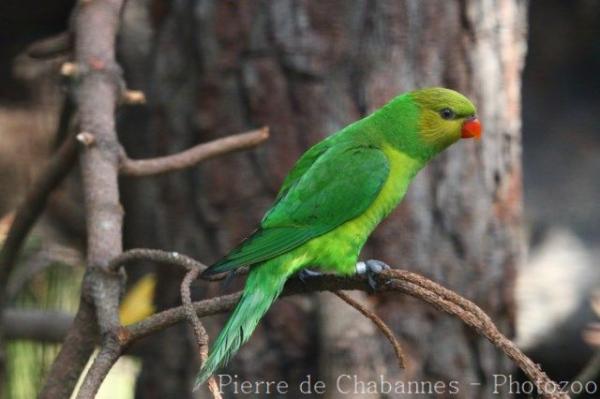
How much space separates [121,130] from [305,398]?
4.34 feet

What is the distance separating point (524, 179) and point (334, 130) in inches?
76.5

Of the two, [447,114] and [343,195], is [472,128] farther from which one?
[343,195]

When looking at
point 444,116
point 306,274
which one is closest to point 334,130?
point 444,116

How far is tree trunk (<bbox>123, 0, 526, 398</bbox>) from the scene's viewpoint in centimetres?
246

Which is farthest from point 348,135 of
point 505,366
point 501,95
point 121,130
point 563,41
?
point 563,41

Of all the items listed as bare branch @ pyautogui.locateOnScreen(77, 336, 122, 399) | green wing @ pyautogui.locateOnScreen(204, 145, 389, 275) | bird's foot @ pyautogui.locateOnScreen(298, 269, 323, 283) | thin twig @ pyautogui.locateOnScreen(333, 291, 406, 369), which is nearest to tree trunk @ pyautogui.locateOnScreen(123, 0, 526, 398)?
green wing @ pyautogui.locateOnScreen(204, 145, 389, 275)

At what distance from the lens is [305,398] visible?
2477mm

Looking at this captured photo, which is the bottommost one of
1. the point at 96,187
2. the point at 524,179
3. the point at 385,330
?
the point at 385,330

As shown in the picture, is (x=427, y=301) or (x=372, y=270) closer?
(x=427, y=301)

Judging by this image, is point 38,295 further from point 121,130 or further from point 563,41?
point 563,41

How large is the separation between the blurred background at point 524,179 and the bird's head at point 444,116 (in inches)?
17.9

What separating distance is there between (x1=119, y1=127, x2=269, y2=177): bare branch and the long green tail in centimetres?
29

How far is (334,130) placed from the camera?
245 cm

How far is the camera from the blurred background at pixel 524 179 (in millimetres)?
2707
